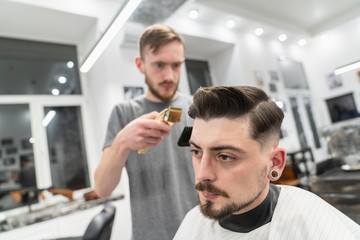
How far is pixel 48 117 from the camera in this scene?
312 cm

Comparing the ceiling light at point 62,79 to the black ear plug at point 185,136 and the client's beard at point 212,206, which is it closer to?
the black ear plug at point 185,136

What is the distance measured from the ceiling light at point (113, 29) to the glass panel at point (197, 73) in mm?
353

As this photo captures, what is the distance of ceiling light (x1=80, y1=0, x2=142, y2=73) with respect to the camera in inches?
37.9

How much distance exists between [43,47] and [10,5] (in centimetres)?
79

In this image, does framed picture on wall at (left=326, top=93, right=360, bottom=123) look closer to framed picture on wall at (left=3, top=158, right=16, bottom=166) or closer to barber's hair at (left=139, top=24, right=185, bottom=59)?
barber's hair at (left=139, top=24, right=185, bottom=59)

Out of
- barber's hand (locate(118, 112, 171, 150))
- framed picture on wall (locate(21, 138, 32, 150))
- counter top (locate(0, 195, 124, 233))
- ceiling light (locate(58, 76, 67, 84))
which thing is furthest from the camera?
ceiling light (locate(58, 76, 67, 84))

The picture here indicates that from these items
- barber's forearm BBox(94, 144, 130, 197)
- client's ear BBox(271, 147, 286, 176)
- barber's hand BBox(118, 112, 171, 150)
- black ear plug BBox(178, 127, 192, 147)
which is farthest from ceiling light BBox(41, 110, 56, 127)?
client's ear BBox(271, 147, 286, 176)

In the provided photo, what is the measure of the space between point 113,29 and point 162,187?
745 millimetres

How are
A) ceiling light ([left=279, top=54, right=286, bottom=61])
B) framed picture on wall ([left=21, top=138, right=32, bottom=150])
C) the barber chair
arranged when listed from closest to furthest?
ceiling light ([left=279, top=54, right=286, bottom=61]), the barber chair, framed picture on wall ([left=21, top=138, right=32, bottom=150])

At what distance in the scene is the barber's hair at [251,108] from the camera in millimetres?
613

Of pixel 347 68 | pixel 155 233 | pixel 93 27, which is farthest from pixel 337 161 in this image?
pixel 93 27

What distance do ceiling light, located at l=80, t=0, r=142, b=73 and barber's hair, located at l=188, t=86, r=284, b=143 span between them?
1.84 feet

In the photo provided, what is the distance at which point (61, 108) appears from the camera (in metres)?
3.30

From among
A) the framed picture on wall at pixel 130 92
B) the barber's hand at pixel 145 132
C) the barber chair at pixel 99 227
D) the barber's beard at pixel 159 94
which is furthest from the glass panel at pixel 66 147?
the barber's hand at pixel 145 132
